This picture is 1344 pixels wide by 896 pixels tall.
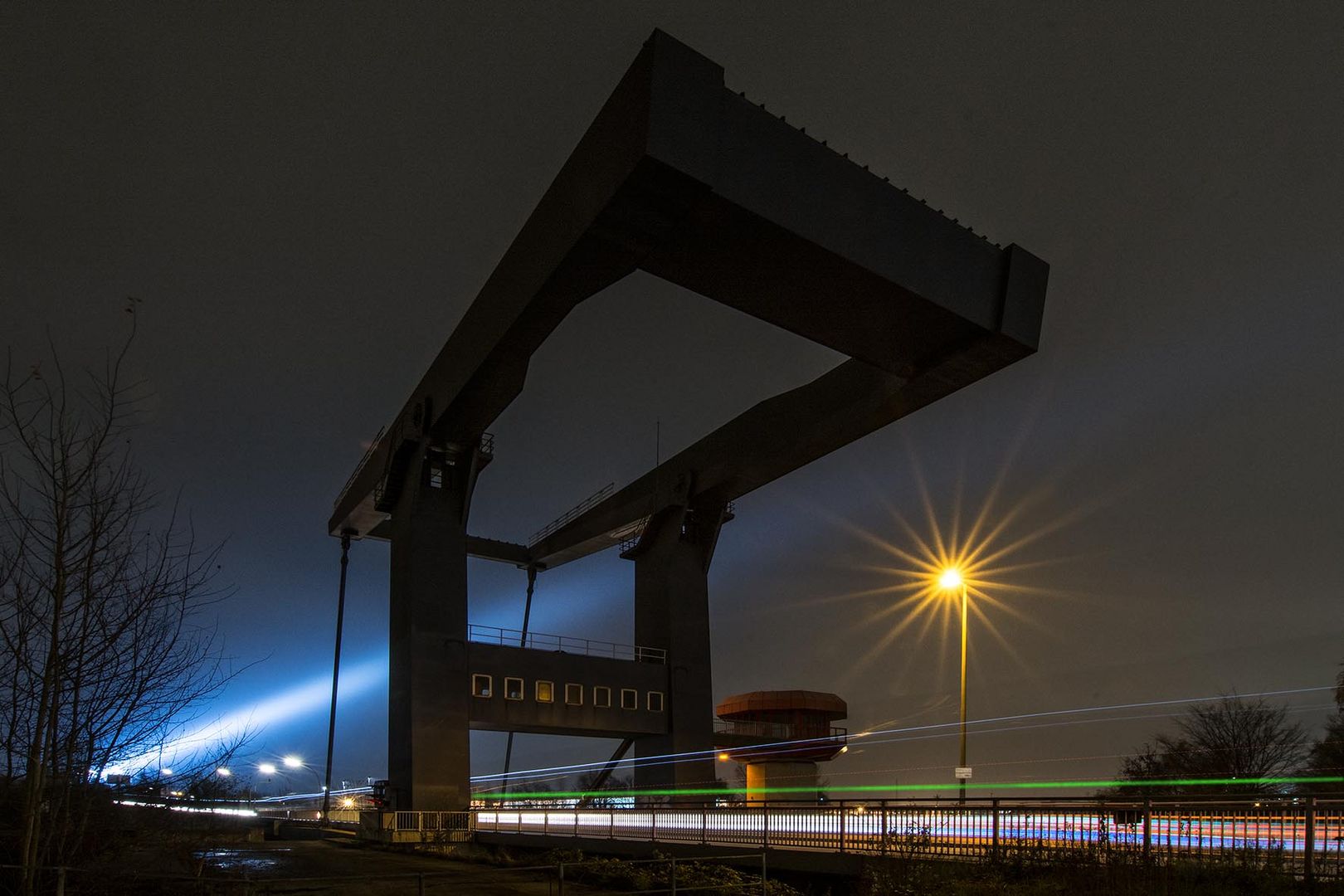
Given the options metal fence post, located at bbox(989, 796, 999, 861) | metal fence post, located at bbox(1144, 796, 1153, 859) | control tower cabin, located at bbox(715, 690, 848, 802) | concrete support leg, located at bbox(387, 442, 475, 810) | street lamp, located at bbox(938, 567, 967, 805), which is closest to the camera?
metal fence post, located at bbox(1144, 796, 1153, 859)

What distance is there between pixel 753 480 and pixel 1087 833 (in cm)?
2127

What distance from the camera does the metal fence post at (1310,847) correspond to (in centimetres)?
1059

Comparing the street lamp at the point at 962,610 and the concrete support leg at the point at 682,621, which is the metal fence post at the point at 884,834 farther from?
the concrete support leg at the point at 682,621

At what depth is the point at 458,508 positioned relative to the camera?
108ft

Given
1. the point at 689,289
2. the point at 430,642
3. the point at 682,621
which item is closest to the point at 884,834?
the point at 689,289

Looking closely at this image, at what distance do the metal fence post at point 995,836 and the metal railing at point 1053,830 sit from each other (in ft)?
0.04

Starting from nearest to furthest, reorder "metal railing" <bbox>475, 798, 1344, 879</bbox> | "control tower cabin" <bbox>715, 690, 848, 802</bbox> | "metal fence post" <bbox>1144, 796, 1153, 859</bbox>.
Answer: "metal railing" <bbox>475, 798, 1344, 879</bbox> → "metal fence post" <bbox>1144, 796, 1153, 859</bbox> → "control tower cabin" <bbox>715, 690, 848, 802</bbox>

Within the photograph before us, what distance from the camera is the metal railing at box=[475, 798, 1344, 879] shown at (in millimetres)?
11078

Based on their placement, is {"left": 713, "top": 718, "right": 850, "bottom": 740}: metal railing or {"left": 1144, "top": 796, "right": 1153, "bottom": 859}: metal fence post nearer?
{"left": 1144, "top": 796, "right": 1153, "bottom": 859}: metal fence post

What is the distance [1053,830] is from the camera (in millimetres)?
12914

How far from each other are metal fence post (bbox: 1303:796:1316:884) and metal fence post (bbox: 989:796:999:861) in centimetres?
355

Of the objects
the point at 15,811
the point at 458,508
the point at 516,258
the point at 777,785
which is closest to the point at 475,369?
the point at 516,258

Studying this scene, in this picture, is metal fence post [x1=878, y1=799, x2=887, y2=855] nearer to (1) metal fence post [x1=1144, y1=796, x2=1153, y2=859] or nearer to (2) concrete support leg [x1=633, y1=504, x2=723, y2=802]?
(1) metal fence post [x1=1144, y1=796, x2=1153, y2=859]

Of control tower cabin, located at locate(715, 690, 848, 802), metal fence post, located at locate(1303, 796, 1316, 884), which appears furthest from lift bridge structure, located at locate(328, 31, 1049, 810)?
metal fence post, located at locate(1303, 796, 1316, 884)
